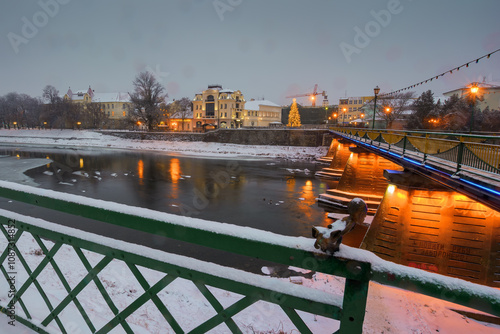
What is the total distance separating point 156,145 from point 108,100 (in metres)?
55.7

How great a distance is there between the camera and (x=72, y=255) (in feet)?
29.1

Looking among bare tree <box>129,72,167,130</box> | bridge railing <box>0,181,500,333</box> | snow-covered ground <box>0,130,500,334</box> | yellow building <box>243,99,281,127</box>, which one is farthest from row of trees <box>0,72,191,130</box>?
bridge railing <box>0,181,500,333</box>

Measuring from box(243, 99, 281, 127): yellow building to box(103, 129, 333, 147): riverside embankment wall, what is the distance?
25.1 m

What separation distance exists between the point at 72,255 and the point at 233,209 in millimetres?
10252

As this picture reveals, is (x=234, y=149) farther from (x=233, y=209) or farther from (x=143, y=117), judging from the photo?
(x=233, y=209)

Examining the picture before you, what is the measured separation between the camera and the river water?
15.4 m

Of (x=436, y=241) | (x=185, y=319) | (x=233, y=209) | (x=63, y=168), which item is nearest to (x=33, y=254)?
(x=185, y=319)

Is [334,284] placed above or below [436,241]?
below

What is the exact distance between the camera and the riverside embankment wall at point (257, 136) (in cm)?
5634

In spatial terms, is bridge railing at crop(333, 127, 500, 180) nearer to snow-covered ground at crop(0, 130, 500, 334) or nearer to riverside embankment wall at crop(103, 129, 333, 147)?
snow-covered ground at crop(0, 130, 500, 334)

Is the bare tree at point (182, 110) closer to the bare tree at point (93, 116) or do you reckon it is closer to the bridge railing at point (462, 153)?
the bare tree at point (93, 116)

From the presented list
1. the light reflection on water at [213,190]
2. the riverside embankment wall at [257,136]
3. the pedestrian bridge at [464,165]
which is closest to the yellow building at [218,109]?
the riverside embankment wall at [257,136]

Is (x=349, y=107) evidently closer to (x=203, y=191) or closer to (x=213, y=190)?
(x=213, y=190)

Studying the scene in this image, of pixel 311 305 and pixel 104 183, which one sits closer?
pixel 311 305
